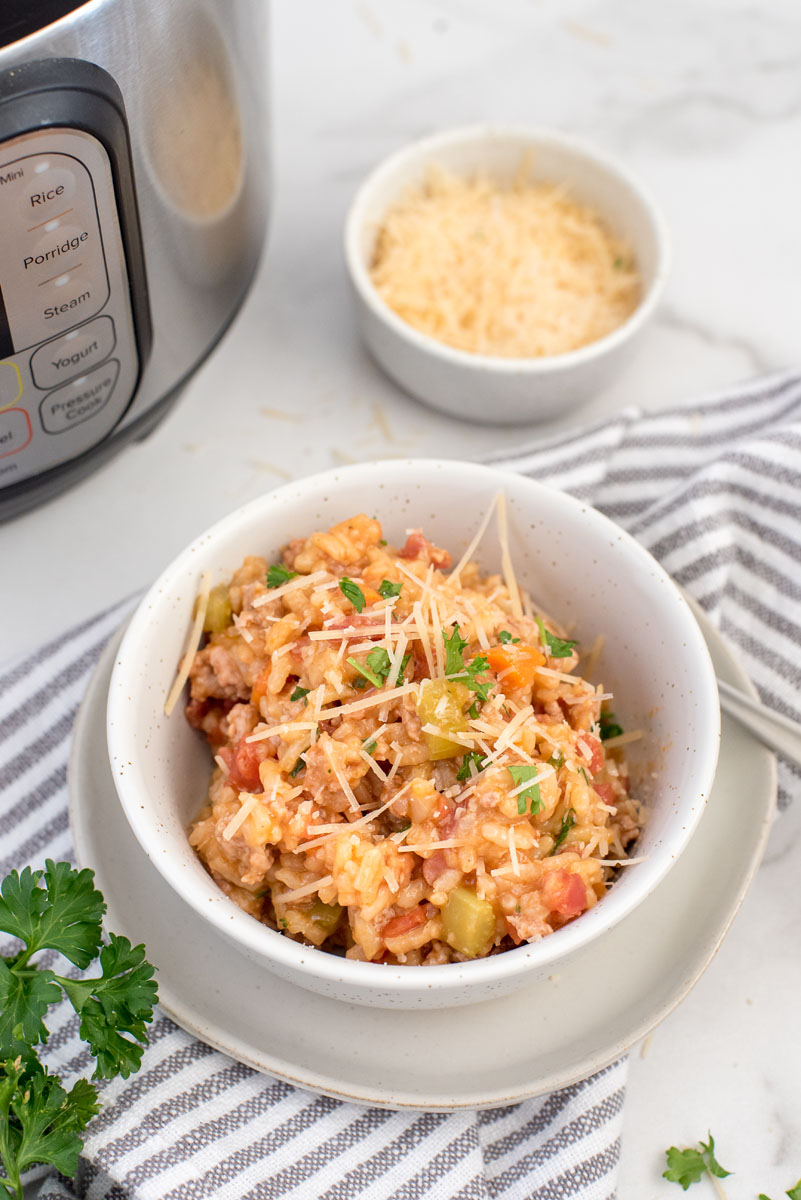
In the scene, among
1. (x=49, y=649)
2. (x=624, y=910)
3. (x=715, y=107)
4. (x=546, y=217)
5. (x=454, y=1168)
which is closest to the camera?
(x=624, y=910)

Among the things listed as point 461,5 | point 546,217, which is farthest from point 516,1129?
point 461,5

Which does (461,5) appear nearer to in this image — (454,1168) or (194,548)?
(194,548)

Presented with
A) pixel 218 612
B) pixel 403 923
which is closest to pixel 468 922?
pixel 403 923

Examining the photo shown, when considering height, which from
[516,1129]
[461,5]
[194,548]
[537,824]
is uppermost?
[461,5]

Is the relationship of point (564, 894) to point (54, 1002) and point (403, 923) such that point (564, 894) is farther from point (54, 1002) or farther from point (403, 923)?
point (54, 1002)

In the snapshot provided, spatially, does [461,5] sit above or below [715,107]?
above

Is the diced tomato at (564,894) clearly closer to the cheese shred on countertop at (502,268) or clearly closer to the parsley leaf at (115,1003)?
the parsley leaf at (115,1003)

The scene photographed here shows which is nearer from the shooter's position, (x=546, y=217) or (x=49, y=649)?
(x=49, y=649)
